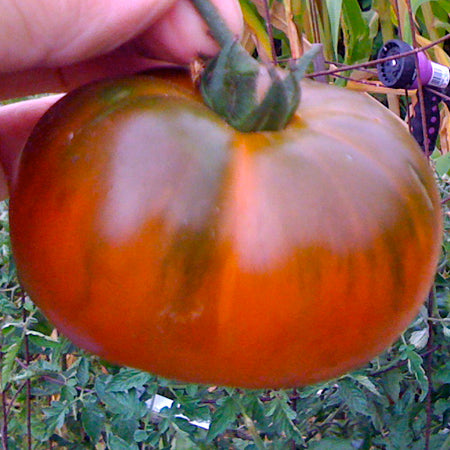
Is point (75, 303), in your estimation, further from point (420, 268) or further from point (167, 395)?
point (167, 395)

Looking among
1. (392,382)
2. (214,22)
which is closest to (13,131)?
(214,22)

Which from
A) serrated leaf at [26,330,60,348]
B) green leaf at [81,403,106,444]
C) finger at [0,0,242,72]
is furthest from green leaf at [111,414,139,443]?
finger at [0,0,242,72]

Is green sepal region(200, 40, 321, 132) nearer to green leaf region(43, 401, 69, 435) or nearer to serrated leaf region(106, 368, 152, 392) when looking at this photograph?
serrated leaf region(106, 368, 152, 392)

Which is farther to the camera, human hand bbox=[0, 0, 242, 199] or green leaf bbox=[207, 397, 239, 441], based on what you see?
green leaf bbox=[207, 397, 239, 441]

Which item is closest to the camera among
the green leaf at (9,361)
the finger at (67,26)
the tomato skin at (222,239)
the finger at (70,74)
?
the tomato skin at (222,239)

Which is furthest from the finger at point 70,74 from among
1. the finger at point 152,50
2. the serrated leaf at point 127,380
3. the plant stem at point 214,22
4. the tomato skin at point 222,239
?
the serrated leaf at point 127,380

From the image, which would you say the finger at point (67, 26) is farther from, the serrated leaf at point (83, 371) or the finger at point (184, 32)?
the serrated leaf at point (83, 371)

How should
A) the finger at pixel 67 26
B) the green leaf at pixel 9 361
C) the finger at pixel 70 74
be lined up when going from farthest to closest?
the green leaf at pixel 9 361 → the finger at pixel 70 74 → the finger at pixel 67 26

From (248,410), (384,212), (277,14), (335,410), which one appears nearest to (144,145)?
(384,212)
